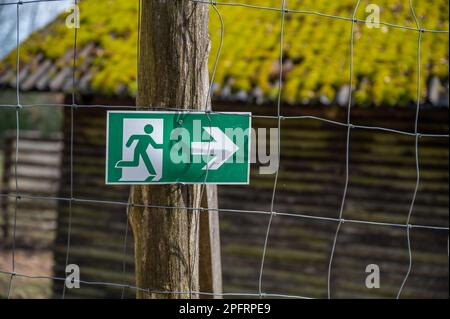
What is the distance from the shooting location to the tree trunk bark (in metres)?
2.65

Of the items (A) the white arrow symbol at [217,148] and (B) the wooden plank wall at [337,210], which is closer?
(A) the white arrow symbol at [217,148]

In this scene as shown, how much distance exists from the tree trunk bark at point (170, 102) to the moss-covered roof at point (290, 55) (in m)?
3.50

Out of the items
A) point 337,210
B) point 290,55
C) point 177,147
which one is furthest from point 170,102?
point 337,210

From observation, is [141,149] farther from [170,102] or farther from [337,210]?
[337,210]

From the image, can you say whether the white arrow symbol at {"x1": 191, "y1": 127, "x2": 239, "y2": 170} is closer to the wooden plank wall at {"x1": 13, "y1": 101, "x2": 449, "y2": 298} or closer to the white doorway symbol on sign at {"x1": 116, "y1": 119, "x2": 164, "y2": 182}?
the white doorway symbol on sign at {"x1": 116, "y1": 119, "x2": 164, "y2": 182}

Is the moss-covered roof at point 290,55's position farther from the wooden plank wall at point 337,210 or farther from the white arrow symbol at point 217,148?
the white arrow symbol at point 217,148

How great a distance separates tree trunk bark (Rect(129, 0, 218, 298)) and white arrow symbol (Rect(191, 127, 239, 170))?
13 centimetres

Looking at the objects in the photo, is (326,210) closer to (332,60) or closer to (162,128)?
(332,60)

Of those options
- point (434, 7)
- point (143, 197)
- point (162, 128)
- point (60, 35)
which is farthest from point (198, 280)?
point (60, 35)

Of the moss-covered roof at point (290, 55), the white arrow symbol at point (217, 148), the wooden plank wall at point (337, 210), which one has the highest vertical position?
the moss-covered roof at point (290, 55)

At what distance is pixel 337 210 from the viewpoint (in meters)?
6.86

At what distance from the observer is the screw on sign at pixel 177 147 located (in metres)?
2.61

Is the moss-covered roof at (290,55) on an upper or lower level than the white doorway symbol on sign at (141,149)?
upper

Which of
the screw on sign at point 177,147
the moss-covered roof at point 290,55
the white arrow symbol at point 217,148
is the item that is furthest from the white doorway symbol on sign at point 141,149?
the moss-covered roof at point 290,55
